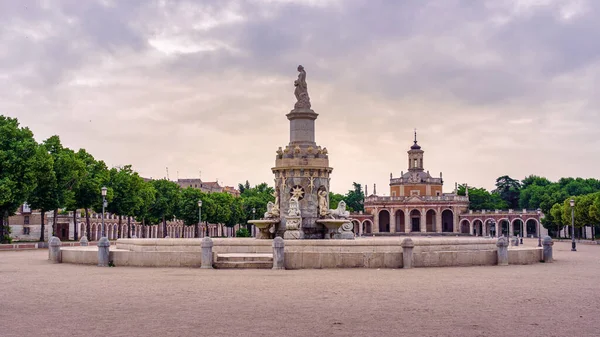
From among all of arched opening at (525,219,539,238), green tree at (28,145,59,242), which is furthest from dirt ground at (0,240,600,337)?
arched opening at (525,219,539,238)

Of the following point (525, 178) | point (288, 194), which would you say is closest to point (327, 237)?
point (288, 194)

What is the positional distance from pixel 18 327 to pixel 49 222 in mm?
90776

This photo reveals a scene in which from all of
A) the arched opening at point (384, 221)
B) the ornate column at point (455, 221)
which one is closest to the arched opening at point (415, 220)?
the arched opening at point (384, 221)

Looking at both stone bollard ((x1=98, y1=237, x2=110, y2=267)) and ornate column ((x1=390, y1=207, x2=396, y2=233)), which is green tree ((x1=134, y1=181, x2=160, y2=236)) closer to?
stone bollard ((x1=98, y1=237, x2=110, y2=267))

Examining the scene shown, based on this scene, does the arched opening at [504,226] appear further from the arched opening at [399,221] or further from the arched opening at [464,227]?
the arched opening at [399,221]

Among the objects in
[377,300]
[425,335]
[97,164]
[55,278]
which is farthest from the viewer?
[97,164]

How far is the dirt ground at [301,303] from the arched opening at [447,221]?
133371mm

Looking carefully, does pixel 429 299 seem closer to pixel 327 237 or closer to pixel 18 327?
pixel 18 327

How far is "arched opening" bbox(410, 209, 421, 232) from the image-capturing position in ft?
520

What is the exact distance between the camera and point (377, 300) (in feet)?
59.6

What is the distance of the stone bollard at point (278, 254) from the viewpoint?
92.5 feet

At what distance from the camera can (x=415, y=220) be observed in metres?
160

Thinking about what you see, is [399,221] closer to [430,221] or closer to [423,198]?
[430,221]

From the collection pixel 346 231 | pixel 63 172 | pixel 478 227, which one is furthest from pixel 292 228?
pixel 478 227
